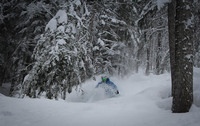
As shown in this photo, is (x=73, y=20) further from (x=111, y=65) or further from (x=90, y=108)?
(x=111, y=65)

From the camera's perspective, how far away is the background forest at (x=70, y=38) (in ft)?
16.4

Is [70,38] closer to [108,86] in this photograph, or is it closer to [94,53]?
[94,53]

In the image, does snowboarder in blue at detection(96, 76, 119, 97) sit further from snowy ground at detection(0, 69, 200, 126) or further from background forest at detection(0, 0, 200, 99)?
snowy ground at detection(0, 69, 200, 126)

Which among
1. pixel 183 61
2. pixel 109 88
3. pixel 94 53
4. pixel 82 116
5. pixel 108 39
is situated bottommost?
pixel 109 88

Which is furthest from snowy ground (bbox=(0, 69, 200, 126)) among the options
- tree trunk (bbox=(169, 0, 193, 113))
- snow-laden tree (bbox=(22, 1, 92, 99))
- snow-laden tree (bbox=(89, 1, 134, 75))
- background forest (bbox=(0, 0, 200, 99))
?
snow-laden tree (bbox=(89, 1, 134, 75))

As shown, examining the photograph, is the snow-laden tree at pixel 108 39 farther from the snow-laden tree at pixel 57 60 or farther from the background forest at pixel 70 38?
the snow-laden tree at pixel 57 60

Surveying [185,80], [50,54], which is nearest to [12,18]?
[50,54]

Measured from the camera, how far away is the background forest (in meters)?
4.98

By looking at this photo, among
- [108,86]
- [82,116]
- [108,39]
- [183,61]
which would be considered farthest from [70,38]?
[108,39]

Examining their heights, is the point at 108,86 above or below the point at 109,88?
above

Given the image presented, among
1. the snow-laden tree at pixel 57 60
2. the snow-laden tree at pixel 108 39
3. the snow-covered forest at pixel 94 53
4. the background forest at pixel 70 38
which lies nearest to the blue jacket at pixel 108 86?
the snow-covered forest at pixel 94 53

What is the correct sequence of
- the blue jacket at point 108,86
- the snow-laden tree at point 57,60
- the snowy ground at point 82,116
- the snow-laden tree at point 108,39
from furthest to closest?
the snow-laden tree at point 108,39
the blue jacket at point 108,86
the snow-laden tree at point 57,60
the snowy ground at point 82,116

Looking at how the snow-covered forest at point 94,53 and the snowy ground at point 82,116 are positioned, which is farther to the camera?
the snow-covered forest at point 94,53

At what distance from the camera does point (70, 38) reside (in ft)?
17.2
